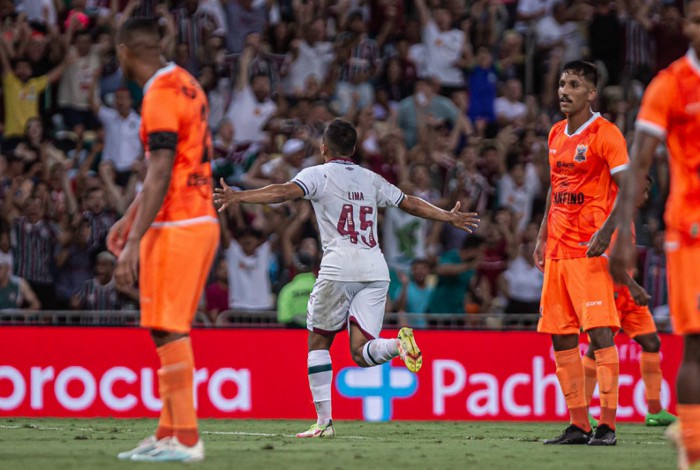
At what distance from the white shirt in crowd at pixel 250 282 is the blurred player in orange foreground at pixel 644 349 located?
4956 millimetres

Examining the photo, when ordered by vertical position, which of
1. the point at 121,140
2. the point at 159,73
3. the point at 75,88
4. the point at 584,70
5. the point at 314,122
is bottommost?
the point at 159,73

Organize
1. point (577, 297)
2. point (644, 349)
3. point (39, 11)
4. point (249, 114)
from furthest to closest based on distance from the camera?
point (39, 11), point (249, 114), point (644, 349), point (577, 297)

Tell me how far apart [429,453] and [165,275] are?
2.46 metres

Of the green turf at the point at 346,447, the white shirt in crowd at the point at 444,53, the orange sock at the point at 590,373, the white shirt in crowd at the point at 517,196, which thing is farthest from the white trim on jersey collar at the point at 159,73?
the white shirt in crowd at the point at 444,53

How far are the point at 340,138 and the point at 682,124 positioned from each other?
433 cm

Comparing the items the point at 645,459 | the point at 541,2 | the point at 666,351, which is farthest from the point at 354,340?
the point at 541,2

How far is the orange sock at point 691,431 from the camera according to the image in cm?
608

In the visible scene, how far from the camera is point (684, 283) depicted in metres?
6.21

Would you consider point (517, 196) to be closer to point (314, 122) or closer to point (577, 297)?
point (314, 122)

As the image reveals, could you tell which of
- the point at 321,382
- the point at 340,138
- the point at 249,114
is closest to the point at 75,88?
the point at 249,114

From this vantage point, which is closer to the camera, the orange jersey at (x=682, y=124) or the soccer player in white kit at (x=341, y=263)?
the orange jersey at (x=682, y=124)

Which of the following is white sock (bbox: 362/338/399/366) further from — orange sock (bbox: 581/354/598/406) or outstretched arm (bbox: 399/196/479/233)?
orange sock (bbox: 581/354/598/406)

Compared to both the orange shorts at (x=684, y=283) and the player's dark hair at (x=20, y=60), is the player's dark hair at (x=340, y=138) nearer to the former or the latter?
the orange shorts at (x=684, y=283)

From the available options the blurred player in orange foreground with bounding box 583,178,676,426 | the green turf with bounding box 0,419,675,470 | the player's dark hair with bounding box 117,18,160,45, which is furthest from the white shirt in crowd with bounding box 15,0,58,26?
the player's dark hair with bounding box 117,18,160,45
